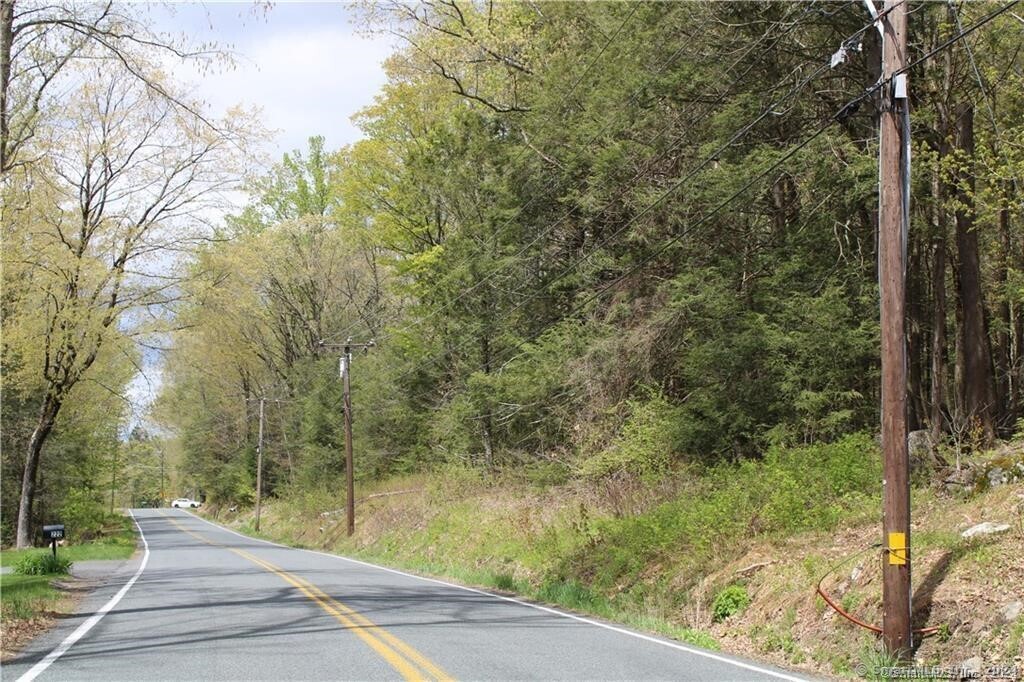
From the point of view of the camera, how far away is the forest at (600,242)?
52.3 feet

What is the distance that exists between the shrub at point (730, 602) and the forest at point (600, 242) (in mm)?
4070

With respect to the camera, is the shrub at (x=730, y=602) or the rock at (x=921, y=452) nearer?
the shrub at (x=730, y=602)

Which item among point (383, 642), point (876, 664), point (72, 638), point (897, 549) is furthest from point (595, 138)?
point (72, 638)

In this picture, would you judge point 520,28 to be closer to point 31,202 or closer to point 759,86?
point 759,86

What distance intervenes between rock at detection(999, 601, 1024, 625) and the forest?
5.16 metres

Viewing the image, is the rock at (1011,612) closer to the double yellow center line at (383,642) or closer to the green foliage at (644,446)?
the double yellow center line at (383,642)

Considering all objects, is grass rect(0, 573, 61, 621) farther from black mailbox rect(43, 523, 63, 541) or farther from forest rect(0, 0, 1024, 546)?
forest rect(0, 0, 1024, 546)

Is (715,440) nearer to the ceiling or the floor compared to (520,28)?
nearer to the floor

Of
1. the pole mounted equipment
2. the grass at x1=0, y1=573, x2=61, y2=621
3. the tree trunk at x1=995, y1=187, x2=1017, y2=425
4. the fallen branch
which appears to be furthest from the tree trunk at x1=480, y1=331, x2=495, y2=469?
the pole mounted equipment

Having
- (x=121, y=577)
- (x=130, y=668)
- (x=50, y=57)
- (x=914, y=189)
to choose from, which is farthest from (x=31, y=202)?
(x=914, y=189)

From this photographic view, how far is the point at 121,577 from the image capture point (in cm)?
1972

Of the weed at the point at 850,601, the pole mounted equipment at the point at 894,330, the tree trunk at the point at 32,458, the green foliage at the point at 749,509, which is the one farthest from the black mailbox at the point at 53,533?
the pole mounted equipment at the point at 894,330

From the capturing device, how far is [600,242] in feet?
78.5

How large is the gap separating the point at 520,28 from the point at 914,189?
15.6 m
